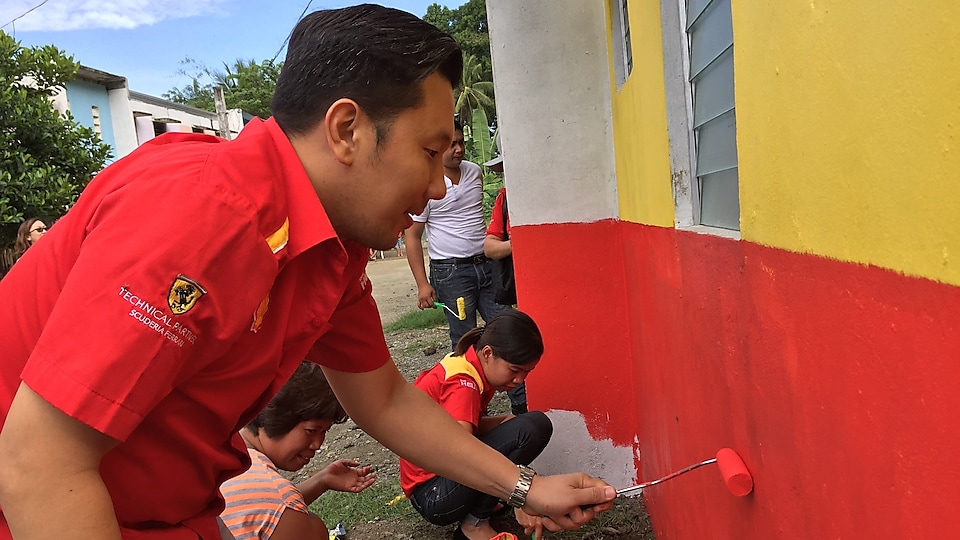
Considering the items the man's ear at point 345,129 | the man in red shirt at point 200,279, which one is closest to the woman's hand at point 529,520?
the man in red shirt at point 200,279

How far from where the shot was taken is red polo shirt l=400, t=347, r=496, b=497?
9.83ft

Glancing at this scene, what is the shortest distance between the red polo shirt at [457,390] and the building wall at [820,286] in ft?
2.72

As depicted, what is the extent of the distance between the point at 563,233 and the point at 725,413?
1.79m

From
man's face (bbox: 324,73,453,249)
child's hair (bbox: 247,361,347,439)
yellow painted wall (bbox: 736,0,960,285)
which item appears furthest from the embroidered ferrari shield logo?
child's hair (bbox: 247,361,347,439)

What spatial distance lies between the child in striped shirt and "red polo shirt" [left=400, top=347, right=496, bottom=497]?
0.53 meters

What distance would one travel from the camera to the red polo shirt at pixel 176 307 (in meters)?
0.88

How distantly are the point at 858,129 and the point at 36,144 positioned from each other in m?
7.30

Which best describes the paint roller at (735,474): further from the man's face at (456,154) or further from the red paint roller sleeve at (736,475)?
the man's face at (456,154)

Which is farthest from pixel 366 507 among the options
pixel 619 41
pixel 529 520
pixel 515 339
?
pixel 619 41

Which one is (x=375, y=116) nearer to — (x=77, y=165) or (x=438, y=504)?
(x=438, y=504)

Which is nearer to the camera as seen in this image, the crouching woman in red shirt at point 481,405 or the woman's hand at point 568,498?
the woman's hand at point 568,498

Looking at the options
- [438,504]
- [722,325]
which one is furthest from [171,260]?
[438,504]

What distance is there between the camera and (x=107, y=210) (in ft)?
3.18

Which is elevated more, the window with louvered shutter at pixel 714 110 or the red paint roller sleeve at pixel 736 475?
the window with louvered shutter at pixel 714 110
